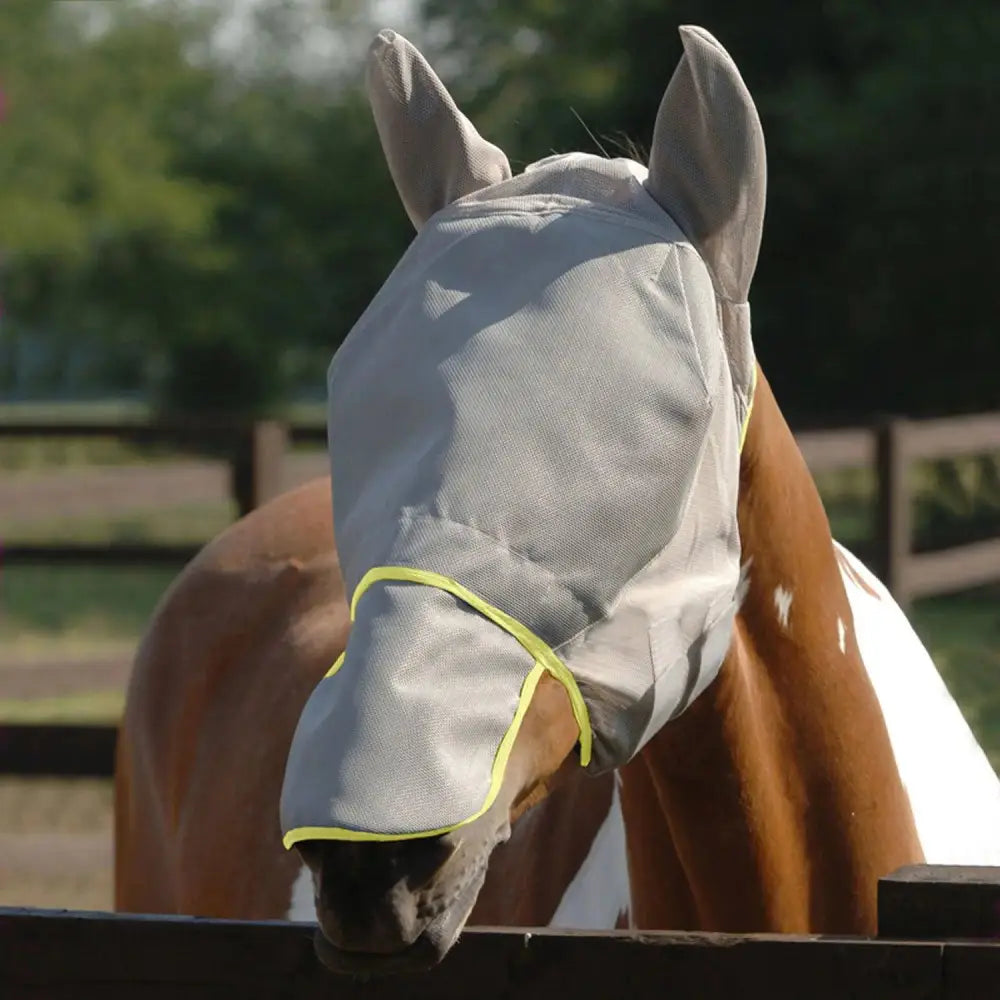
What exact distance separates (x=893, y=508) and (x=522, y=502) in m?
5.54

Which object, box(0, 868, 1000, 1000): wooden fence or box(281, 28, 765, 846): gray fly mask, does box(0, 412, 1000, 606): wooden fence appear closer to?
box(281, 28, 765, 846): gray fly mask

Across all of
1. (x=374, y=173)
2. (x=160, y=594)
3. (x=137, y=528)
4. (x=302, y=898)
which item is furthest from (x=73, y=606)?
(x=374, y=173)

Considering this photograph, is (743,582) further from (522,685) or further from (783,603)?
(522,685)

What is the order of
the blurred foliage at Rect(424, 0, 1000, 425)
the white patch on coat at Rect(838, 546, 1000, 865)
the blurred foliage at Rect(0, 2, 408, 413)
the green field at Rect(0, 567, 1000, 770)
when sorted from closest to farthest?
the white patch on coat at Rect(838, 546, 1000, 865) < the green field at Rect(0, 567, 1000, 770) < the blurred foliage at Rect(424, 0, 1000, 425) < the blurred foliage at Rect(0, 2, 408, 413)

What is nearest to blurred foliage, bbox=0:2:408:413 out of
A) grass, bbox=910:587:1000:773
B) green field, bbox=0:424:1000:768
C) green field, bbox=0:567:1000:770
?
green field, bbox=0:424:1000:768

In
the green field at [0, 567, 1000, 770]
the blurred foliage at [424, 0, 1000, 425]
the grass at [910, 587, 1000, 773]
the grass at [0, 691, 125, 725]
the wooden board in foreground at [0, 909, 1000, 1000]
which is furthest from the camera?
the blurred foliage at [424, 0, 1000, 425]

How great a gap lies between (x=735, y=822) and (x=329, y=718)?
67cm

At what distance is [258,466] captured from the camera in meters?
5.86

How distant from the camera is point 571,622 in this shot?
1546mm

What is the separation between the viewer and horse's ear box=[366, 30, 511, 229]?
188 cm

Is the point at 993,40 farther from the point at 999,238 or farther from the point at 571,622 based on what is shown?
the point at 571,622

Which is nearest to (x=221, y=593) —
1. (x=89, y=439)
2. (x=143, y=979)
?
(x=143, y=979)

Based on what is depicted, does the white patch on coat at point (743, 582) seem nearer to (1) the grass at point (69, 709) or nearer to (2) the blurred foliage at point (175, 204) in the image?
(1) the grass at point (69, 709)

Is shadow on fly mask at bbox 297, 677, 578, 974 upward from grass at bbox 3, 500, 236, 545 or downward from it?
upward
